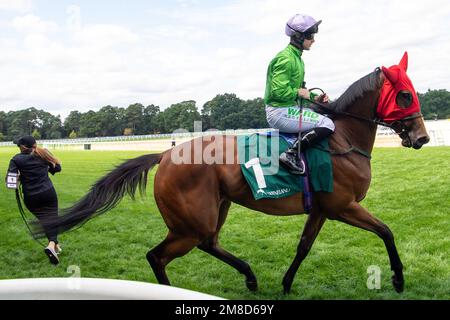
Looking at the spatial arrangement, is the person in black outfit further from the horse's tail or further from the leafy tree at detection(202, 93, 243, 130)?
the leafy tree at detection(202, 93, 243, 130)

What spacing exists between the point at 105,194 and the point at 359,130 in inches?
98.0

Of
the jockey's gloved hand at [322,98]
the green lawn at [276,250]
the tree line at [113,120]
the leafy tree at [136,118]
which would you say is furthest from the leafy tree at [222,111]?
the leafy tree at [136,118]

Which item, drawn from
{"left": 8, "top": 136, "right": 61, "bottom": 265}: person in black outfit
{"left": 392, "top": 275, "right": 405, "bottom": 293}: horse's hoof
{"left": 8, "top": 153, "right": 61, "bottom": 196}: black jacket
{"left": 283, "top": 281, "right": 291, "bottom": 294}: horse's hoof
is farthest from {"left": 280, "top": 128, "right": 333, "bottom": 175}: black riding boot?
{"left": 8, "top": 153, "right": 61, "bottom": 196}: black jacket

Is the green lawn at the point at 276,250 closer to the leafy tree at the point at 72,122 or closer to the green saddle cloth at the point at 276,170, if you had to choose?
the green saddle cloth at the point at 276,170

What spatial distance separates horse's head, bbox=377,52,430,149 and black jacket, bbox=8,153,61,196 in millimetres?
4448

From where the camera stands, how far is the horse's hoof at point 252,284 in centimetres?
466

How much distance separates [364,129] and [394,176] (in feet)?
23.7

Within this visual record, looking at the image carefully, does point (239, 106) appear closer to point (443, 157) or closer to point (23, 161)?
point (443, 157)

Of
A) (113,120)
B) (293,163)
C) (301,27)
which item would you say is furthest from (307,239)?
(113,120)

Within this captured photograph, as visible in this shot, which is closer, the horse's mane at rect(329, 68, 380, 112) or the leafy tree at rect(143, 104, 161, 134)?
the horse's mane at rect(329, 68, 380, 112)

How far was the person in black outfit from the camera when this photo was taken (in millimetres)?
6164

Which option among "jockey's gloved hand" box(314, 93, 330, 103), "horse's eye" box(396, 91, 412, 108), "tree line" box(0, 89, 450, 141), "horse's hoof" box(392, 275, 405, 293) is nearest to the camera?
"horse's eye" box(396, 91, 412, 108)

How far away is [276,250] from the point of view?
629 cm
